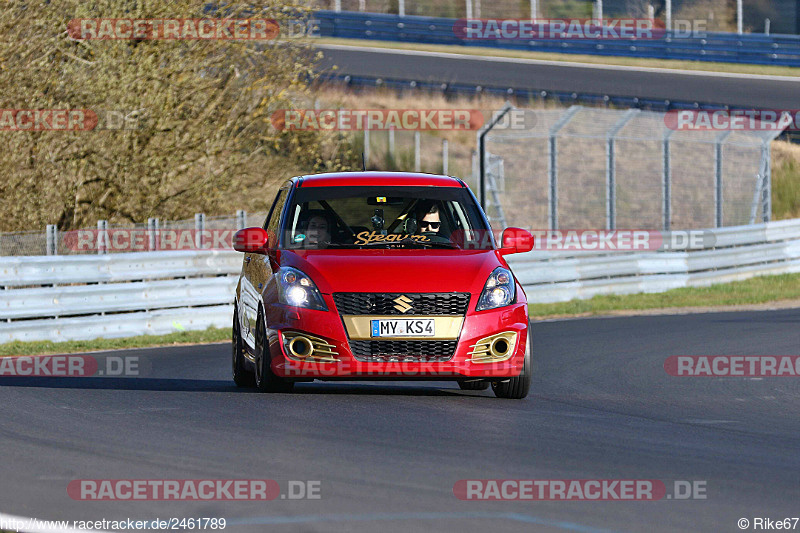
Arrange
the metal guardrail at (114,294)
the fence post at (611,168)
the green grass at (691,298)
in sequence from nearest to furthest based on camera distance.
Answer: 1. the metal guardrail at (114,294)
2. the green grass at (691,298)
3. the fence post at (611,168)

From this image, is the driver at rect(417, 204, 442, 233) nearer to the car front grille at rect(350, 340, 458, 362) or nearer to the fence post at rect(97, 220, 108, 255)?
the car front grille at rect(350, 340, 458, 362)

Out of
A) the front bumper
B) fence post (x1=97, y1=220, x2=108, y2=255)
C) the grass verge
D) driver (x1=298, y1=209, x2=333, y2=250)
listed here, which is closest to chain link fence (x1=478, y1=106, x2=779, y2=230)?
the grass verge

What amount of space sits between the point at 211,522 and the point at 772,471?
2.95 m

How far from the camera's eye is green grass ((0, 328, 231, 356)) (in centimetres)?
1550

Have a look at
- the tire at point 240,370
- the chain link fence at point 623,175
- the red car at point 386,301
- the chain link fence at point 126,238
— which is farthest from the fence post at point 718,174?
the tire at point 240,370

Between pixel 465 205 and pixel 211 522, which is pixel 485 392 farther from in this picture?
pixel 211 522

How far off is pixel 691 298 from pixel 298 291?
47.4 ft

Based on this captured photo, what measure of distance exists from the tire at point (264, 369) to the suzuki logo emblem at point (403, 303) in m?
1.02

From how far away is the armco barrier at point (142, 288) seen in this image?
52.7 ft

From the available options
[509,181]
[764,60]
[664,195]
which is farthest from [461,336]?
[764,60]

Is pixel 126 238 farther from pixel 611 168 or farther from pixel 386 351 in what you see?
pixel 386 351

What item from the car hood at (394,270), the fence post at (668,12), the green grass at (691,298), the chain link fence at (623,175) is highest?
the fence post at (668,12)

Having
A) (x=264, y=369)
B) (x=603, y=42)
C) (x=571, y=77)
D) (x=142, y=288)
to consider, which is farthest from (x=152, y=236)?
(x=603, y=42)

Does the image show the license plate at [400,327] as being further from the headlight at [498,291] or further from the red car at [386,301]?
the headlight at [498,291]
